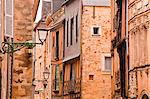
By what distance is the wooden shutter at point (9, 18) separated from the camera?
1420cm

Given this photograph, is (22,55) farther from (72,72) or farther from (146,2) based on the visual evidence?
(72,72)

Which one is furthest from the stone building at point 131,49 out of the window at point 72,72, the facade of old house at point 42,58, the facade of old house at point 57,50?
the facade of old house at point 42,58

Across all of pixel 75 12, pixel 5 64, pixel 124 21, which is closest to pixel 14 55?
pixel 5 64

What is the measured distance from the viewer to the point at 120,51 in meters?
Result: 21.1

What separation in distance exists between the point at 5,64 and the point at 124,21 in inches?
272

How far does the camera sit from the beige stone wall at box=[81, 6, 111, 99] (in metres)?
30.7

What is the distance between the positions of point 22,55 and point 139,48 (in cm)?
411

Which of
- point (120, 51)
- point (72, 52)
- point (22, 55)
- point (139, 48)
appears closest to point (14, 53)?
point (22, 55)

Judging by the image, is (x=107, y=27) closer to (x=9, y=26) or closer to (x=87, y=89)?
(x=87, y=89)

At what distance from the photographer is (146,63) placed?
15.9 meters

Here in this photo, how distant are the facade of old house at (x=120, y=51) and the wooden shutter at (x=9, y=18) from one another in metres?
5.57

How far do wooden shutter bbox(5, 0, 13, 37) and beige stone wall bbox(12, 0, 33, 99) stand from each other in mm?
200

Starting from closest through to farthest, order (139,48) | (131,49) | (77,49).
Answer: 1. (139,48)
2. (131,49)
3. (77,49)

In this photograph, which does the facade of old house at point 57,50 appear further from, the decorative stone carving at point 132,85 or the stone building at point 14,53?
the stone building at point 14,53
